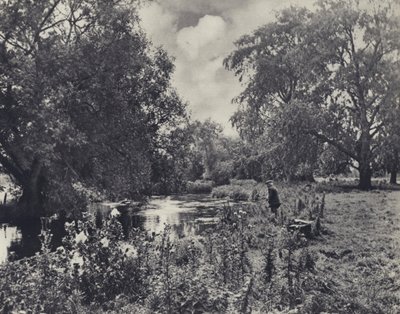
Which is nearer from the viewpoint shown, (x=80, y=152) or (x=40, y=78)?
(x=40, y=78)

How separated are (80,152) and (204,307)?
17.4m

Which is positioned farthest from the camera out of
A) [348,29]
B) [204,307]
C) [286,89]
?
[286,89]

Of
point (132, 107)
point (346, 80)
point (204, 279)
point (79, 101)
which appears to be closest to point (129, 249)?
point (204, 279)

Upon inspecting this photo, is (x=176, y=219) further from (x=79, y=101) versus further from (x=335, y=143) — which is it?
(x=335, y=143)

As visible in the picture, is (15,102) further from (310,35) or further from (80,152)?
(310,35)

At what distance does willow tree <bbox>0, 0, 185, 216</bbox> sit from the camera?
1964cm

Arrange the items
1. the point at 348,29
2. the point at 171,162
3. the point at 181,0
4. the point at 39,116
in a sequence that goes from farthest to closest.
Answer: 1. the point at 348,29
2. the point at 171,162
3. the point at 39,116
4. the point at 181,0

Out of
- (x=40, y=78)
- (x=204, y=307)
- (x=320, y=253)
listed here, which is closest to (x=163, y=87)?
(x=40, y=78)

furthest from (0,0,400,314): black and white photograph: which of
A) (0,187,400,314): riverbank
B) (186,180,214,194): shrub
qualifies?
(186,180,214,194): shrub

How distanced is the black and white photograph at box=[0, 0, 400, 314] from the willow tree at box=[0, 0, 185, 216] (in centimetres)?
8

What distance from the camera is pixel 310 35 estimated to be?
3072 cm

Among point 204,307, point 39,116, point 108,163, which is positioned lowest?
point 204,307

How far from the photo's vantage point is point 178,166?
26.5 metres

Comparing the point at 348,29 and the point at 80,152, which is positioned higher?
the point at 348,29
